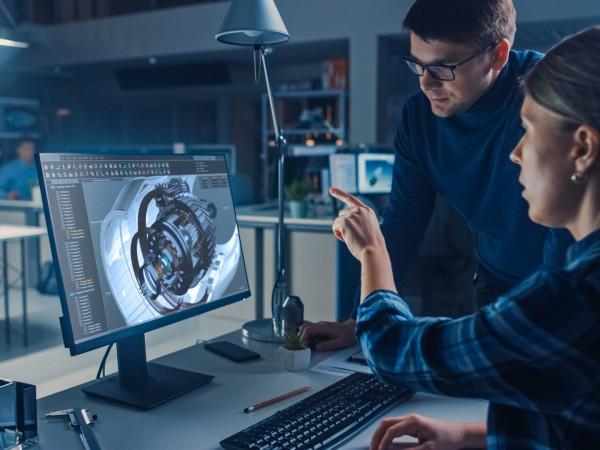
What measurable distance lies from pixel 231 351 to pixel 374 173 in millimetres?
2304

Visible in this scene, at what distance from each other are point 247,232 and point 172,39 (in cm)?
432

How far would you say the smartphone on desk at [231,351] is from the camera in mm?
1327

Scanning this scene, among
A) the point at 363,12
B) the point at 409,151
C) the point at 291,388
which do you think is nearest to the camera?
the point at 291,388

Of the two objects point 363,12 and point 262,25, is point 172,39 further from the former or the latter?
point 262,25

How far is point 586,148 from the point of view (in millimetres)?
634

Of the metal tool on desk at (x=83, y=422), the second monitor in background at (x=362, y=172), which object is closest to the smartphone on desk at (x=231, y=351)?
the metal tool on desk at (x=83, y=422)

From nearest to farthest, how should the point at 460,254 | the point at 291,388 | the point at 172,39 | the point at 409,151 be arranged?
the point at 291,388
the point at 409,151
the point at 460,254
the point at 172,39

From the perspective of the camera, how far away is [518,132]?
133 cm

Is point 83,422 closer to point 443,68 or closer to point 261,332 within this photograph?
point 261,332

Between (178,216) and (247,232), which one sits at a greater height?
(178,216)

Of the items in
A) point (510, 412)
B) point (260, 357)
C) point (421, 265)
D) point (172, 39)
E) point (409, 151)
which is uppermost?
point (172, 39)

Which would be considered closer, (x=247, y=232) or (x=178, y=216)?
(x=178, y=216)

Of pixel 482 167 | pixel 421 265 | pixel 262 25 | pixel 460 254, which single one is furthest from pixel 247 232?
pixel 482 167

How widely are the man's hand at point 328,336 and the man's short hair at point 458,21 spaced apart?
0.64 m
